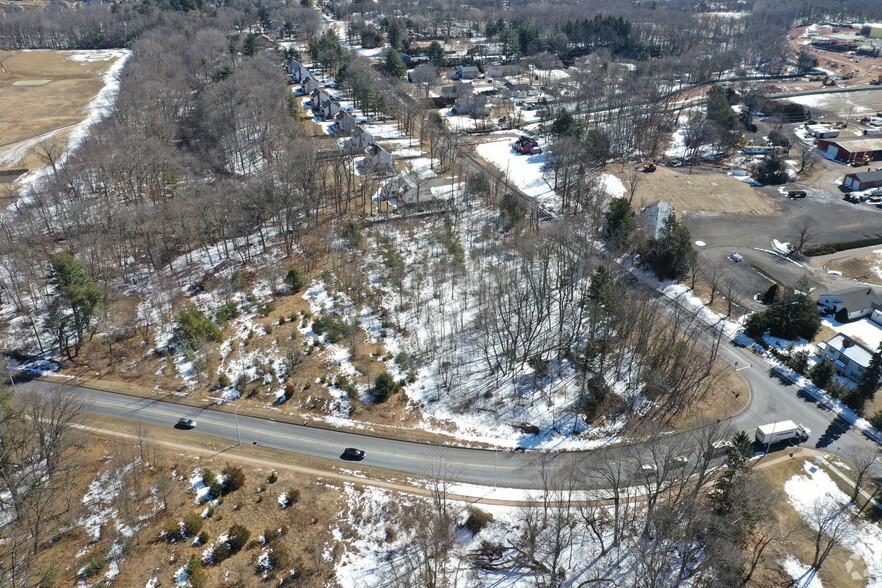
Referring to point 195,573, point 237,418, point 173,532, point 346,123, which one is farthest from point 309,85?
point 195,573


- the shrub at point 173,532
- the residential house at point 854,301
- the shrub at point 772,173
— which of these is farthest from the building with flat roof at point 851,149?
the shrub at point 173,532

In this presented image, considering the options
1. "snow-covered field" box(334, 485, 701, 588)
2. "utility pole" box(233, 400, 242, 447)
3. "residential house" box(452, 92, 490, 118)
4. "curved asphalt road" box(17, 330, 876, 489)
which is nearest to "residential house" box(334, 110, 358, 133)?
"residential house" box(452, 92, 490, 118)

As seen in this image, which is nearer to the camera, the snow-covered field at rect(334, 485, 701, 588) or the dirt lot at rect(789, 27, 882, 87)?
the snow-covered field at rect(334, 485, 701, 588)

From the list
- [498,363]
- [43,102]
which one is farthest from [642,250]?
[43,102]

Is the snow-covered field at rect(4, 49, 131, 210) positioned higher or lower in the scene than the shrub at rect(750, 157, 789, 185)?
higher

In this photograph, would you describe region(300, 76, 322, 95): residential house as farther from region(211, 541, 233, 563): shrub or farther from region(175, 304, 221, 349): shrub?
region(211, 541, 233, 563): shrub

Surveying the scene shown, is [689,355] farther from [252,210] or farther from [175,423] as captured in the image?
[252,210]

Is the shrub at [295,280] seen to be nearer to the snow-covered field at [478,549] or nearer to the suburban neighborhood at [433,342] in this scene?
the suburban neighborhood at [433,342]
